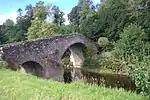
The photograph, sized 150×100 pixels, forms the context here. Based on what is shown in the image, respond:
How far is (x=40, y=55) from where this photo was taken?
1112 inches

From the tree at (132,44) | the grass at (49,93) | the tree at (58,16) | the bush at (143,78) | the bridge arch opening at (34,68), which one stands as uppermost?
the tree at (58,16)

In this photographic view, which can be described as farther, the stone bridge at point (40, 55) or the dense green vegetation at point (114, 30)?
the dense green vegetation at point (114, 30)

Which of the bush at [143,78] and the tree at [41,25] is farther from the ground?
the tree at [41,25]

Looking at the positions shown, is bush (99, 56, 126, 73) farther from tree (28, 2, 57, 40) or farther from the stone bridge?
tree (28, 2, 57, 40)

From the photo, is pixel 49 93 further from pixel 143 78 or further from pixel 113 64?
pixel 113 64

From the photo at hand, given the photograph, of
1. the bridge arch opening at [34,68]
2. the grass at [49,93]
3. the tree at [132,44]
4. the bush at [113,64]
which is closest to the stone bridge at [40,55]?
the bridge arch opening at [34,68]

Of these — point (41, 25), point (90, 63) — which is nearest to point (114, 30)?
point (90, 63)

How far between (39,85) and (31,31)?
119ft

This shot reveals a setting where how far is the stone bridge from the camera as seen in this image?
965 inches

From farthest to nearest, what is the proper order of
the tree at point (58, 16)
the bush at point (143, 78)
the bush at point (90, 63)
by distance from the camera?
1. the tree at point (58, 16)
2. the bush at point (90, 63)
3. the bush at point (143, 78)

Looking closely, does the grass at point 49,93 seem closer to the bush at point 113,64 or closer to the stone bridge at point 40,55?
the stone bridge at point 40,55

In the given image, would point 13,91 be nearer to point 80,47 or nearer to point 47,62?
point 47,62

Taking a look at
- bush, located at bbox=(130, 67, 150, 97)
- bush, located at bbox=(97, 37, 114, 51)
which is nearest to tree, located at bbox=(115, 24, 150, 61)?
bush, located at bbox=(97, 37, 114, 51)

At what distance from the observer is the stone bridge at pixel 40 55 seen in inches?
965
